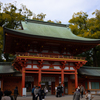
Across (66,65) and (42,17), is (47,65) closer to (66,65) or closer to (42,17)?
(66,65)

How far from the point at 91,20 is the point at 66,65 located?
69.3ft

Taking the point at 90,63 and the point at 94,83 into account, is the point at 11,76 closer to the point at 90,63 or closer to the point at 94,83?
the point at 94,83

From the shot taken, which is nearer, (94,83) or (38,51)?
(38,51)

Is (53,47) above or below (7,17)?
below

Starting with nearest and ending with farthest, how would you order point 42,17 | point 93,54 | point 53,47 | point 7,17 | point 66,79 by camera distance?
point 53,47
point 66,79
point 7,17
point 93,54
point 42,17

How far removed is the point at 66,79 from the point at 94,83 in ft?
15.9

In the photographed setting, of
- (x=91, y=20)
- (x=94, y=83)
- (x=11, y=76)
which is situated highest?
(x=91, y=20)

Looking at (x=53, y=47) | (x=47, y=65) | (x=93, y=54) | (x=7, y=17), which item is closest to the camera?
(x=47, y=65)

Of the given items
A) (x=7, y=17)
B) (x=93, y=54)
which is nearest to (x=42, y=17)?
(x=7, y=17)

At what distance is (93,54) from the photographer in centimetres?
4103

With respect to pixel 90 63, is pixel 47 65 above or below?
above

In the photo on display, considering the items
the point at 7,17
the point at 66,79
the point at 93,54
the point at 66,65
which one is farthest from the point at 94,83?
the point at 7,17

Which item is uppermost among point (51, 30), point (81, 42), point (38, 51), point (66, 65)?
point (51, 30)

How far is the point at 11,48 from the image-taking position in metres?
24.5
